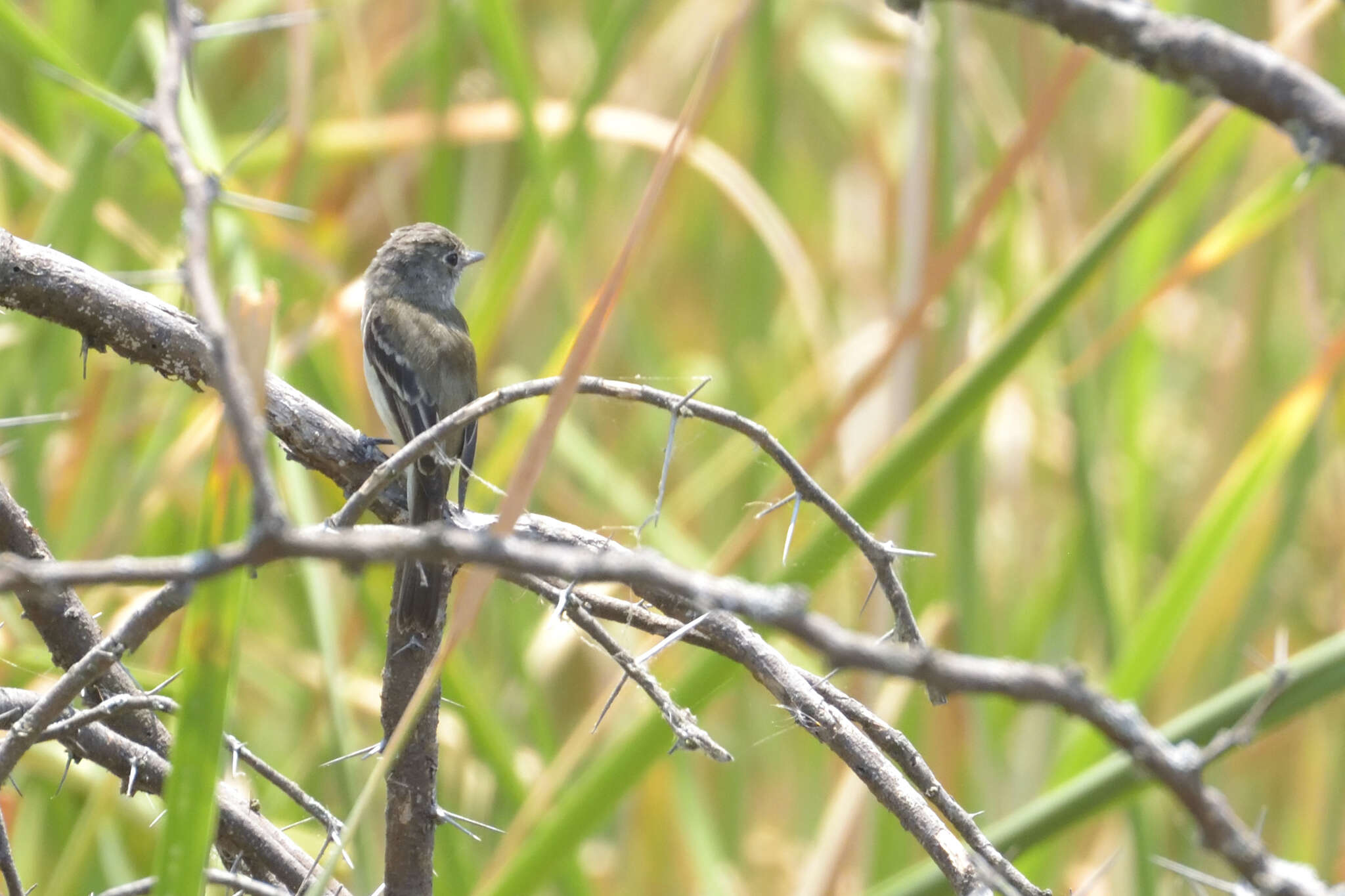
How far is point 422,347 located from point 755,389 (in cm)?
167

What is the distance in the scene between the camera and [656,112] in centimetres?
548

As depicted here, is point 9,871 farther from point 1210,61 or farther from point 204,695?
point 1210,61

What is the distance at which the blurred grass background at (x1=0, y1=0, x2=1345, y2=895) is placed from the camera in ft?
10.9

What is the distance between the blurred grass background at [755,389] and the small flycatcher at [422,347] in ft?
0.47

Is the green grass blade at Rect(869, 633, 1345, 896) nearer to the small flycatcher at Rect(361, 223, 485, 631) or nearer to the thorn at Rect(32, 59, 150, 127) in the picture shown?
the small flycatcher at Rect(361, 223, 485, 631)

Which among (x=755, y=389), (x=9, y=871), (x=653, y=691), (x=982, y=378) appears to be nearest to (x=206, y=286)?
(x=653, y=691)

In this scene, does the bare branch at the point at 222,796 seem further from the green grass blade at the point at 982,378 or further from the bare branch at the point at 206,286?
the green grass blade at the point at 982,378

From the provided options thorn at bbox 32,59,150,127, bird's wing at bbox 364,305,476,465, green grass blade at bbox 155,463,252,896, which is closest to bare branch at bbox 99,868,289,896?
green grass blade at bbox 155,463,252,896

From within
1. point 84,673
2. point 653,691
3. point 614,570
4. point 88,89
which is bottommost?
point 614,570

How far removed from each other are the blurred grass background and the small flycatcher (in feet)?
0.47

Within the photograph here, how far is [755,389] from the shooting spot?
16.3ft

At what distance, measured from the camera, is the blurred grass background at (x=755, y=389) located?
333 centimetres

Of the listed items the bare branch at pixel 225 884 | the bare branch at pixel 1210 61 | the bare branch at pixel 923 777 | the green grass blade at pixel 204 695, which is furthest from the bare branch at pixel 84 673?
the bare branch at pixel 1210 61

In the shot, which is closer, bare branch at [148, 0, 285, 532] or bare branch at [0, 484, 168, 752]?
bare branch at [148, 0, 285, 532]
